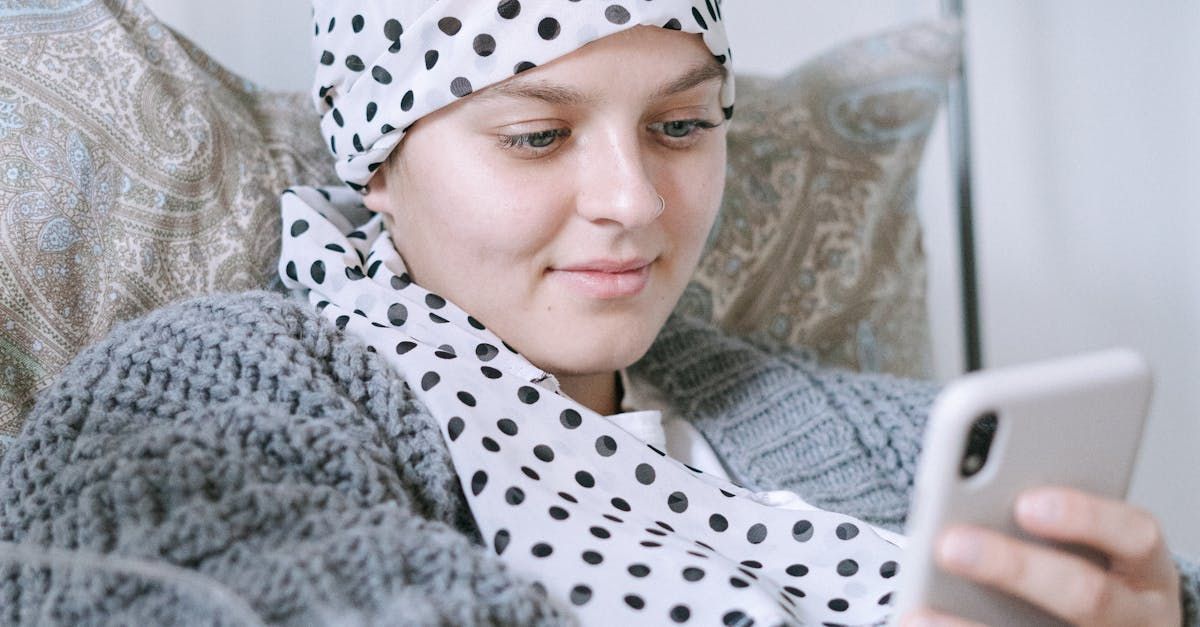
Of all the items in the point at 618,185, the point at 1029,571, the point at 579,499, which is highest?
the point at 618,185

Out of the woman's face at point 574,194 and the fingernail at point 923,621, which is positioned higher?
the woman's face at point 574,194

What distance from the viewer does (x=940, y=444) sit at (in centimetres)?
52

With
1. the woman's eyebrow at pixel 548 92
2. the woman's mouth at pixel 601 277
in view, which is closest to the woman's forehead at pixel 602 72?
the woman's eyebrow at pixel 548 92

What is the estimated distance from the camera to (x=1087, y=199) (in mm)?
1796

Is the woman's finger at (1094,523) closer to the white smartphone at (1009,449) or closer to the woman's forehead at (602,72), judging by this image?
the white smartphone at (1009,449)

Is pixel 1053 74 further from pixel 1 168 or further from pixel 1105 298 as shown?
pixel 1 168

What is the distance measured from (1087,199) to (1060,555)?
138 centimetres

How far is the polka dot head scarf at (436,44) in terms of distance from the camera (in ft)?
2.68

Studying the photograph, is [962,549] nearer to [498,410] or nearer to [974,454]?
[974,454]

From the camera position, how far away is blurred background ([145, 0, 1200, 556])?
1.74 m

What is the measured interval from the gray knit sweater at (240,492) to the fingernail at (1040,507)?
0.78 ft

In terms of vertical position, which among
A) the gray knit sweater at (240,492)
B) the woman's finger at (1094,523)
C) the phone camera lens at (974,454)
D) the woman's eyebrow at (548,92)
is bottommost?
the gray knit sweater at (240,492)

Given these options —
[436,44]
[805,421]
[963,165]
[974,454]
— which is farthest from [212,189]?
[963,165]

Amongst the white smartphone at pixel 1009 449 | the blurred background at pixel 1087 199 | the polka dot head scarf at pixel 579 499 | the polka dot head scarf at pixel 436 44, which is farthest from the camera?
the blurred background at pixel 1087 199
